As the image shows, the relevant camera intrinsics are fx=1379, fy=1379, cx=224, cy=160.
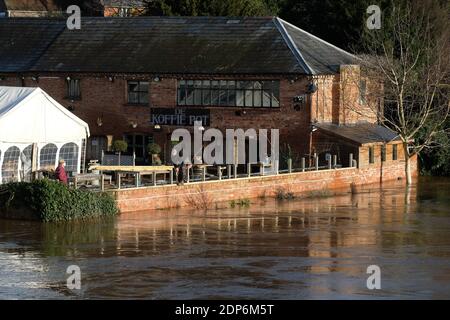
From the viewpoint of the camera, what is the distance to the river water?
2984 cm

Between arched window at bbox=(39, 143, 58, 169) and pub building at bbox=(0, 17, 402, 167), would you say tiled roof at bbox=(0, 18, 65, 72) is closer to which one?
pub building at bbox=(0, 17, 402, 167)

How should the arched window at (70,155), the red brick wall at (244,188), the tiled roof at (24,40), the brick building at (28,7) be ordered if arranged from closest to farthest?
the red brick wall at (244,188)
the arched window at (70,155)
the tiled roof at (24,40)
the brick building at (28,7)

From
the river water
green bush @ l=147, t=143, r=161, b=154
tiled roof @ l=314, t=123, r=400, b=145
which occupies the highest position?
tiled roof @ l=314, t=123, r=400, b=145

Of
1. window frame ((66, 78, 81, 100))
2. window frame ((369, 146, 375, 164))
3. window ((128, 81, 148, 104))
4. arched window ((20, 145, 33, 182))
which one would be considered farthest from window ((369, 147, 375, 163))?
arched window ((20, 145, 33, 182))

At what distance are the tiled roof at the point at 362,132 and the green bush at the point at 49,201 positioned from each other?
1457 centimetres

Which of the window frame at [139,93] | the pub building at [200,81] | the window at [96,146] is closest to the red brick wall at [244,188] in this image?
the pub building at [200,81]

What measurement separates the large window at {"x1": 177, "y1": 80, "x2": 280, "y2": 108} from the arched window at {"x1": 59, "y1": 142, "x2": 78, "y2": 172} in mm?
9621

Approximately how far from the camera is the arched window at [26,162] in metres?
43.8

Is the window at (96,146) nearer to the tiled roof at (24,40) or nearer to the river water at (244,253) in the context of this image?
the tiled roof at (24,40)

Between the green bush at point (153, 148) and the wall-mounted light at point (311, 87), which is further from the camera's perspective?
the green bush at point (153, 148)

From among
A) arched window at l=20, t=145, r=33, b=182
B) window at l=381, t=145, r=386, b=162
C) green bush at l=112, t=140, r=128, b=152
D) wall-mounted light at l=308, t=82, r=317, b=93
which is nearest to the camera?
arched window at l=20, t=145, r=33, b=182
